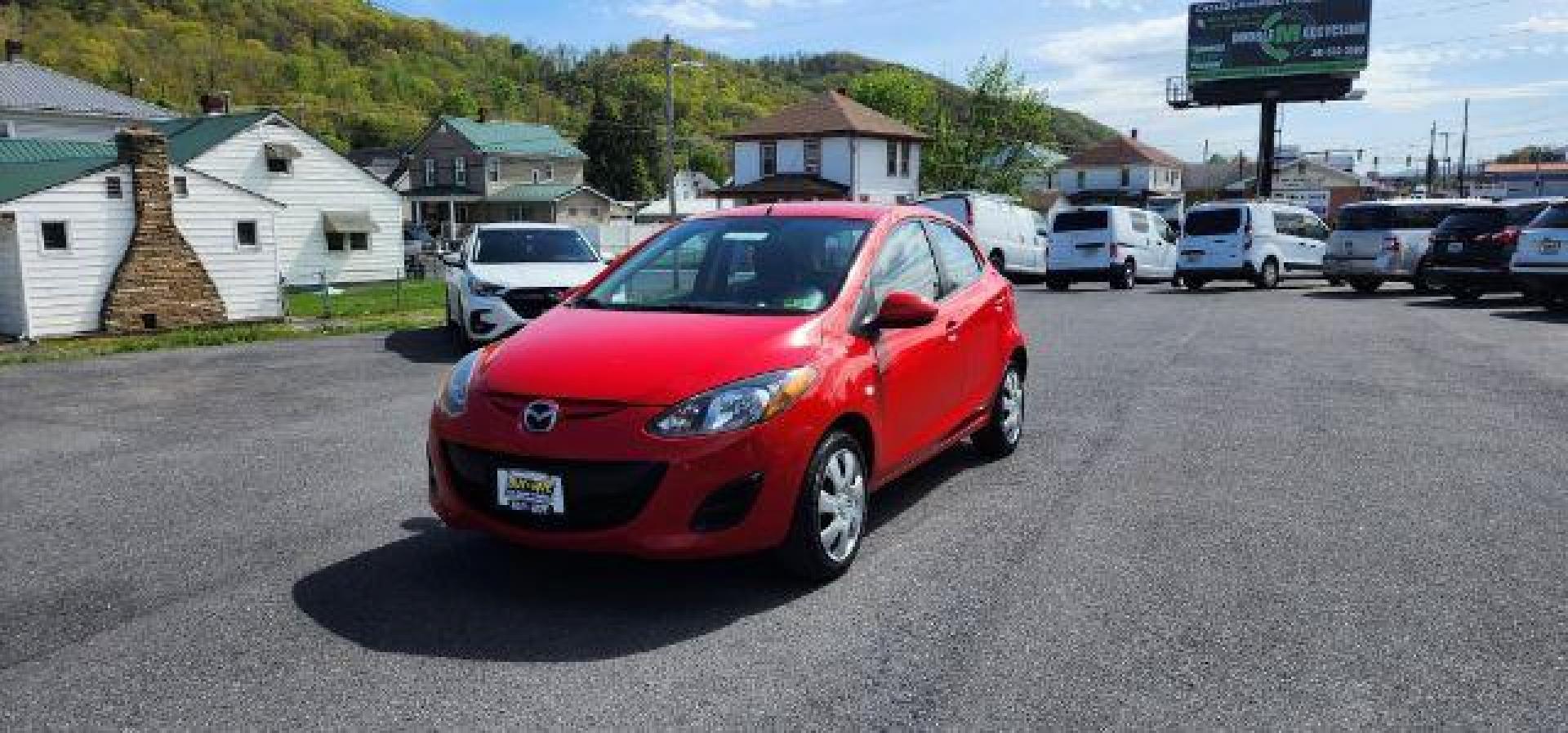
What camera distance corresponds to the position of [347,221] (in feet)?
123

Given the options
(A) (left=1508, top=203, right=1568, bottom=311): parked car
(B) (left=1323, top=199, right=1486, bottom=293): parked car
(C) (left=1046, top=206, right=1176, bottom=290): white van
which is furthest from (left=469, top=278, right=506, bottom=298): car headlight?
(B) (left=1323, top=199, right=1486, bottom=293): parked car

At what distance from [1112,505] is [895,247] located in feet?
5.96

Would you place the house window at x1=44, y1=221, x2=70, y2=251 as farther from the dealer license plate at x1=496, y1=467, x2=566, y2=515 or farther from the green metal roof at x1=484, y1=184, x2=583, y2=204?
the green metal roof at x1=484, y1=184, x2=583, y2=204

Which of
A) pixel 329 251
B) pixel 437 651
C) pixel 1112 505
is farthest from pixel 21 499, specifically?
pixel 329 251

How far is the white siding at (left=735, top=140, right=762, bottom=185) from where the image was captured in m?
54.2

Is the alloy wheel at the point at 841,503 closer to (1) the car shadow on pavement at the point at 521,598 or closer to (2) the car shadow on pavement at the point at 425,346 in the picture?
(1) the car shadow on pavement at the point at 521,598

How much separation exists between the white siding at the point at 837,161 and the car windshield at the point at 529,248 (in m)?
37.8

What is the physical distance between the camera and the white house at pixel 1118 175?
84.1 m

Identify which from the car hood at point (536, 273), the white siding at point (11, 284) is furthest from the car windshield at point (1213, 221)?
the white siding at point (11, 284)

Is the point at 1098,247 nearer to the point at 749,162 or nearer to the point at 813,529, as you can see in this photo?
the point at 813,529

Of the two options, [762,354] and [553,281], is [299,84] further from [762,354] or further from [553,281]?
[762,354]

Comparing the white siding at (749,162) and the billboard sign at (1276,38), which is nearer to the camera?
the billboard sign at (1276,38)

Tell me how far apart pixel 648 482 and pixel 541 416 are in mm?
513

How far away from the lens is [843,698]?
3.47m
